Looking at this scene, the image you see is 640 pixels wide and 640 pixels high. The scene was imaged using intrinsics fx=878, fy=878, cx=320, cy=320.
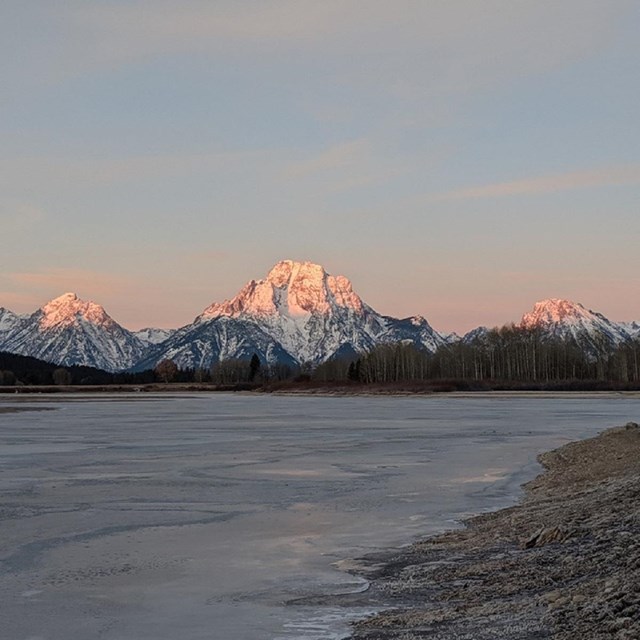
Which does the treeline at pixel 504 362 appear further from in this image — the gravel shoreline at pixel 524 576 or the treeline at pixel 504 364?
the gravel shoreline at pixel 524 576

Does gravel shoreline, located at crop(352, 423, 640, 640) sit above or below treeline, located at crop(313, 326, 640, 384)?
below

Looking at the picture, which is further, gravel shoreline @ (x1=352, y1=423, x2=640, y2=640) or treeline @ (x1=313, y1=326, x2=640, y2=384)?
treeline @ (x1=313, y1=326, x2=640, y2=384)

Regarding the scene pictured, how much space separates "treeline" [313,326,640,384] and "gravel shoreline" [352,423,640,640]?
426 feet

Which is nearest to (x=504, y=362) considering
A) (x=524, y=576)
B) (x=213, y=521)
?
(x=213, y=521)

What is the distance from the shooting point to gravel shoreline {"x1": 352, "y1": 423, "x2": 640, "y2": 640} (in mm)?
8305

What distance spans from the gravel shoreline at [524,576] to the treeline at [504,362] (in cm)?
12969

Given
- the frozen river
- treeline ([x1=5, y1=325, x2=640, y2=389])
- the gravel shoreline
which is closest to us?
the gravel shoreline

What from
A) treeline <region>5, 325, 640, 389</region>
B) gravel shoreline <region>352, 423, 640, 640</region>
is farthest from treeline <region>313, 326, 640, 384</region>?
gravel shoreline <region>352, 423, 640, 640</region>

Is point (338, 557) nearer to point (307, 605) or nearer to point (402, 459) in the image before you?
point (307, 605)

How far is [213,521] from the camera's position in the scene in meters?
16.1

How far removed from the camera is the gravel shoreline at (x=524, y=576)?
8.30 m

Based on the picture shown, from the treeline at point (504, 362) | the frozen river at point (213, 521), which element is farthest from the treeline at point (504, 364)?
the frozen river at point (213, 521)

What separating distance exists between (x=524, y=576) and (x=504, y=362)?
511ft

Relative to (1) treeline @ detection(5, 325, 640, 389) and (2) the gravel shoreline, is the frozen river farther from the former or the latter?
(1) treeline @ detection(5, 325, 640, 389)
